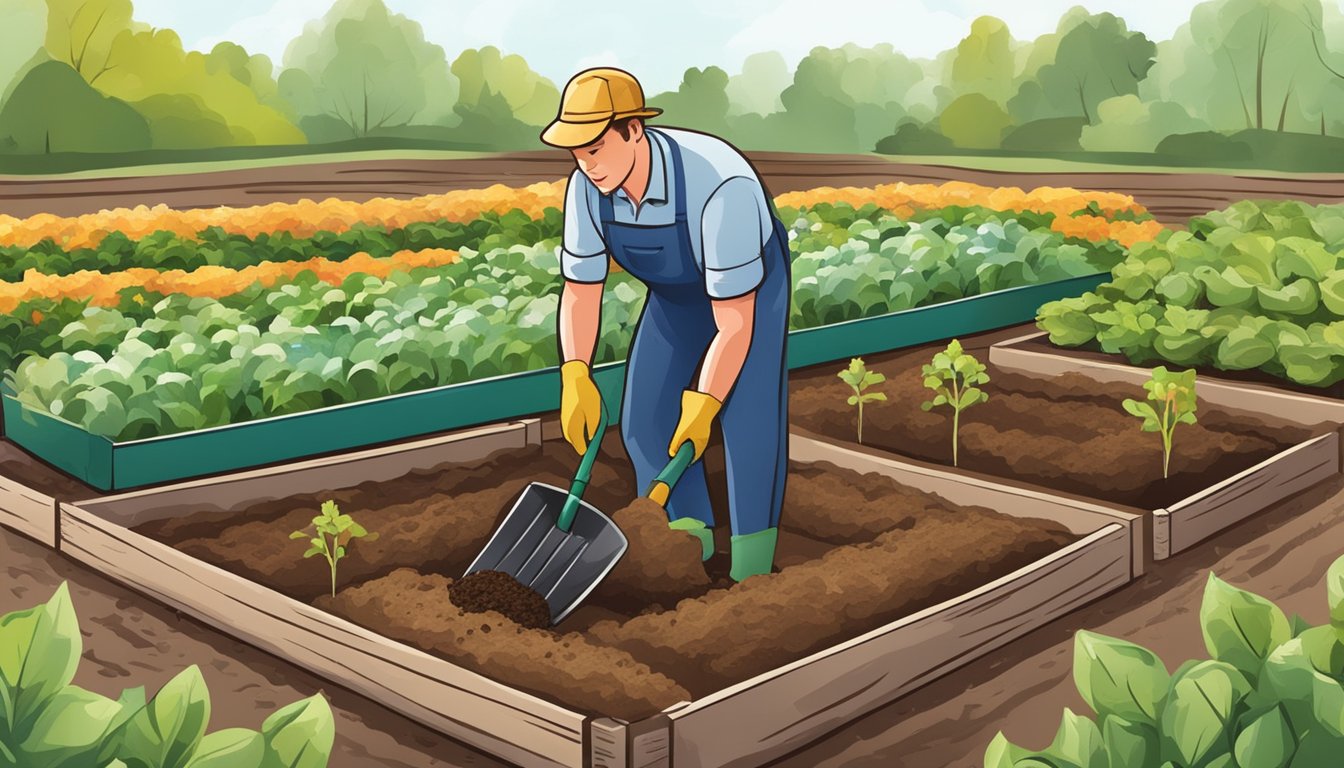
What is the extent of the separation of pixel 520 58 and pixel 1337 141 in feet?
67.4

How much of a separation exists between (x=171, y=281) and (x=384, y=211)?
4286mm

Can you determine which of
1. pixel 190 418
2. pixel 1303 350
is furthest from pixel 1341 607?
pixel 1303 350

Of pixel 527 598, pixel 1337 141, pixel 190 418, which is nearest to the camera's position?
pixel 527 598

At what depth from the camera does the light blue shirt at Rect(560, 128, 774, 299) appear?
4.04 metres

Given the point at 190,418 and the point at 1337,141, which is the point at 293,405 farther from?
the point at 1337,141

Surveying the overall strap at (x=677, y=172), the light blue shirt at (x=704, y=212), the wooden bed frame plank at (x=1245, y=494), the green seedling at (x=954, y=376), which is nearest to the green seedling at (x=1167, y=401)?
the wooden bed frame plank at (x=1245, y=494)

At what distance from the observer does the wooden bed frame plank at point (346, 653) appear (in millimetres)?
3248

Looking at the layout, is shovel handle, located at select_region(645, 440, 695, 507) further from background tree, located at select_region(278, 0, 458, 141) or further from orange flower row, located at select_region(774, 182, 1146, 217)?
background tree, located at select_region(278, 0, 458, 141)

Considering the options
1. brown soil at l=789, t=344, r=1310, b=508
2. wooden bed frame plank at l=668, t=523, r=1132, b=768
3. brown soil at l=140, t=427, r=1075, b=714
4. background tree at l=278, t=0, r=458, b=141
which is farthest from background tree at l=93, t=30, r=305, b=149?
wooden bed frame plank at l=668, t=523, r=1132, b=768

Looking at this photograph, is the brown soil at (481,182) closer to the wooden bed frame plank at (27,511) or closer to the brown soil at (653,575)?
the brown soil at (653,575)

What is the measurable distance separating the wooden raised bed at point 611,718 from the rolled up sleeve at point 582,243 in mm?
1362

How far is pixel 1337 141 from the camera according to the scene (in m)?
32.9

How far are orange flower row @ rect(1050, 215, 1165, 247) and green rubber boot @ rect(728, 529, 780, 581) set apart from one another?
288 inches

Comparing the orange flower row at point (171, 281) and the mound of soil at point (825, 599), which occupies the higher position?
the orange flower row at point (171, 281)
